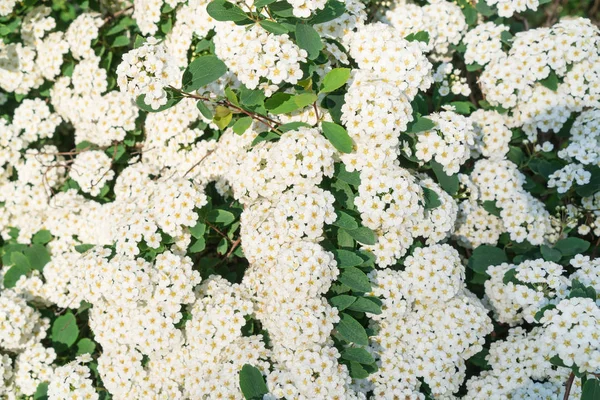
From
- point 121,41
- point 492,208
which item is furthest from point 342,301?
point 121,41

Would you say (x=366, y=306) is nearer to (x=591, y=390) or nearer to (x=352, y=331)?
(x=352, y=331)

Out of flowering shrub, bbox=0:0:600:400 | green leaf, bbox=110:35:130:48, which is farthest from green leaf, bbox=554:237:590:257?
green leaf, bbox=110:35:130:48

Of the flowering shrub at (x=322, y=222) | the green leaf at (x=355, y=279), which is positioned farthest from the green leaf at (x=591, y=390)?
the green leaf at (x=355, y=279)

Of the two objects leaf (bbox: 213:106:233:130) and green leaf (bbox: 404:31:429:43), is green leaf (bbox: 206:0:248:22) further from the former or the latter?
green leaf (bbox: 404:31:429:43)

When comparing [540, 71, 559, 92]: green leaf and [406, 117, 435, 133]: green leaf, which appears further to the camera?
[540, 71, 559, 92]: green leaf

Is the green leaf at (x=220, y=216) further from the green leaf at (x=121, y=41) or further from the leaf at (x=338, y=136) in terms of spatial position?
the green leaf at (x=121, y=41)
